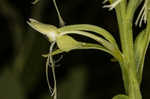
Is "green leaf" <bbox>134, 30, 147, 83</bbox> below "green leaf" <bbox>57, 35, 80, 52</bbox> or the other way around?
below

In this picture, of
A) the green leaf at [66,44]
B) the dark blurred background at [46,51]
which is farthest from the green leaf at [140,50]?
the dark blurred background at [46,51]

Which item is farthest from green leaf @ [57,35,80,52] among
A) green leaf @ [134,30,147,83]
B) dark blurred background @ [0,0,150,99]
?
dark blurred background @ [0,0,150,99]

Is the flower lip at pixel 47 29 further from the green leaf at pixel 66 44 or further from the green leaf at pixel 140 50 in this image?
the green leaf at pixel 140 50

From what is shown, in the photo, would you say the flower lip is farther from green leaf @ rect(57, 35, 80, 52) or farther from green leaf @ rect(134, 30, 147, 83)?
green leaf @ rect(134, 30, 147, 83)

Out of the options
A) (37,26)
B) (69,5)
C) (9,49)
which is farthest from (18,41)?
(37,26)

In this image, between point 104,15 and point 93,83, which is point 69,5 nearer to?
point 104,15

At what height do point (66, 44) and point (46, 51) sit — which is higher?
point (66, 44)

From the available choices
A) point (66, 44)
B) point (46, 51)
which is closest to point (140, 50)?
point (66, 44)

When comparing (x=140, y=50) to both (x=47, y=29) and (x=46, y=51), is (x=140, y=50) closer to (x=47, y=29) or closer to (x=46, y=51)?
(x=47, y=29)
